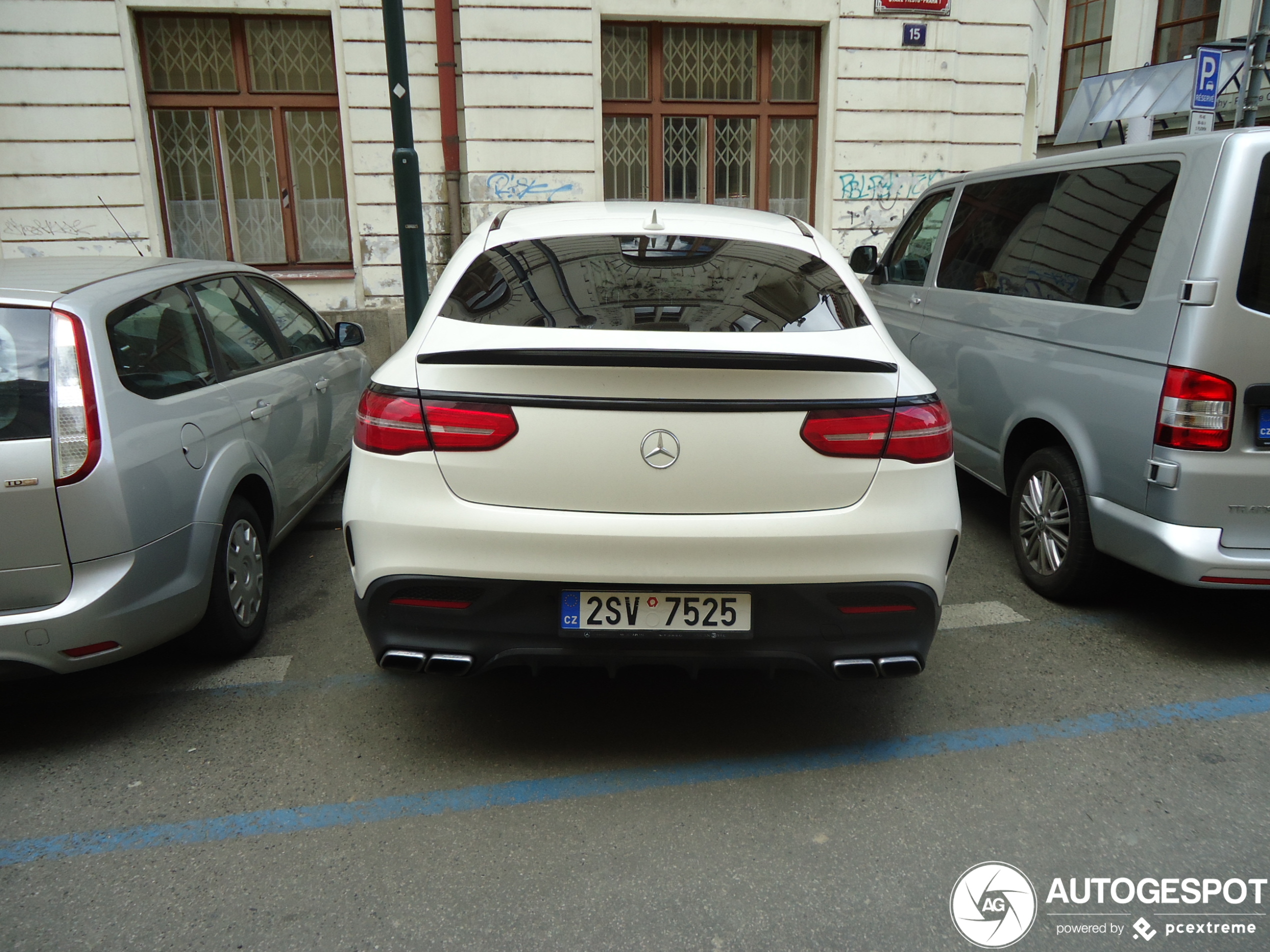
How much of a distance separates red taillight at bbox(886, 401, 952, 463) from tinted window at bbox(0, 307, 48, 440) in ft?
8.27

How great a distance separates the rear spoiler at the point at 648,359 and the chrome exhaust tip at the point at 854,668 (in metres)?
0.85

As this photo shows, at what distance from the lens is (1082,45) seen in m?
22.5

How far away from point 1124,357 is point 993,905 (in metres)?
2.31

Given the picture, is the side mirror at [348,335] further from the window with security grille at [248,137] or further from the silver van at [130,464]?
the window with security grille at [248,137]

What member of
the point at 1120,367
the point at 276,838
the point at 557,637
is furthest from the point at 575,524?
the point at 1120,367

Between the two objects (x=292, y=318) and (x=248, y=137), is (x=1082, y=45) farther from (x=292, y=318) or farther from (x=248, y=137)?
(x=292, y=318)

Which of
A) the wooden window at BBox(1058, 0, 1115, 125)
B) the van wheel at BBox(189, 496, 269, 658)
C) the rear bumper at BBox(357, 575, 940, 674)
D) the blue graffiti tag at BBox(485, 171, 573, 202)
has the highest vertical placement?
the wooden window at BBox(1058, 0, 1115, 125)

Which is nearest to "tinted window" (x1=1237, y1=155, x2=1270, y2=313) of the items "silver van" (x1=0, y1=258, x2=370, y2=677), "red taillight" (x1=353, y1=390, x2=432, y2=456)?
"red taillight" (x1=353, y1=390, x2=432, y2=456)

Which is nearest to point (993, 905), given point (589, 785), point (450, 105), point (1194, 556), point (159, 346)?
point (589, 785)

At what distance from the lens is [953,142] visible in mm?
11234

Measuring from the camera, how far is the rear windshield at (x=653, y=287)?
2707 mm
